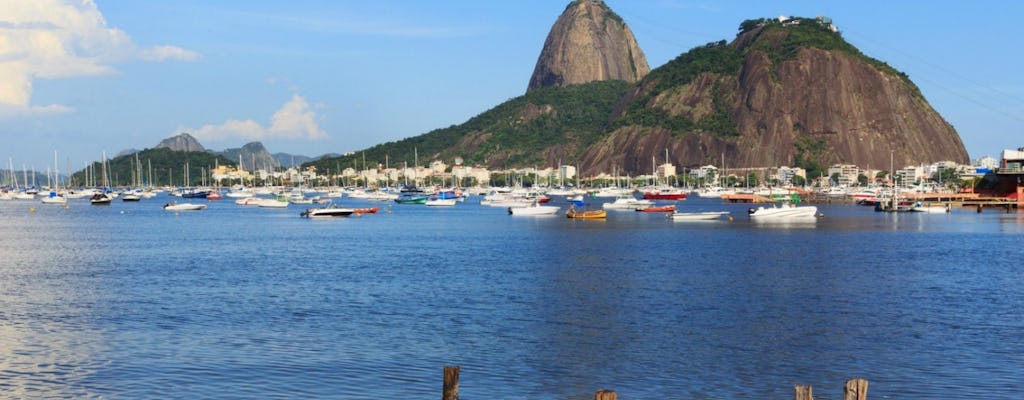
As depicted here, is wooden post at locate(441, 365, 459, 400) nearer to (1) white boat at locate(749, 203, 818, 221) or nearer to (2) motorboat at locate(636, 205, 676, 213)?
(1) white boat at locate(749, 203, 818, 221)

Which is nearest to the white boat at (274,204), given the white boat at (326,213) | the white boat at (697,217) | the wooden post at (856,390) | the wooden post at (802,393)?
the white boat at (326,213)

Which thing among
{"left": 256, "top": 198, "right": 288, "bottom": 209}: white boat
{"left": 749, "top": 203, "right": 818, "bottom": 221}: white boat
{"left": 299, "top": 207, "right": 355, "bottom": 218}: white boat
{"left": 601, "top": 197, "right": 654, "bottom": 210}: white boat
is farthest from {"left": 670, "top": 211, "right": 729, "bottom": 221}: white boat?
{"left": 256, "top": 198, "right": 288, "bottom": 209}: white boat

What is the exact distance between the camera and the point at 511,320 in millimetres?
39062

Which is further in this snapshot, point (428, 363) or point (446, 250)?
point (446, 250)

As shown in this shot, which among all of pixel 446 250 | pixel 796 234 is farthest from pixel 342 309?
pixel 796 234

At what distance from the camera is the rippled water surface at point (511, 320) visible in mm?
27812

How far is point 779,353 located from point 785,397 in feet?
19.8

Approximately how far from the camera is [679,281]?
53.6m

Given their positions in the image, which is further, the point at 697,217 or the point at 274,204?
the point at 274,204

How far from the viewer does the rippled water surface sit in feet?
91.2

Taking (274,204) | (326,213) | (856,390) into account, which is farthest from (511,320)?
(274,204)

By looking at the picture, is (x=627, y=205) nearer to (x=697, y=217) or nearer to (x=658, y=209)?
(x=658, y=209)

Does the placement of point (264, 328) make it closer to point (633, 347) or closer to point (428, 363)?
point (428, 363)

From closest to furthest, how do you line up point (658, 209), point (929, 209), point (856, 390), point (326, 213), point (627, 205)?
point (856, 390)
point (326, 213)
point (929, 209)
point (658, 209)
point (627, 205)
